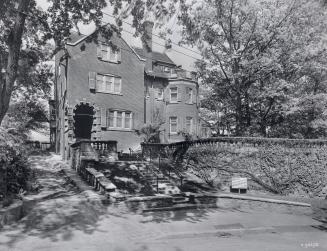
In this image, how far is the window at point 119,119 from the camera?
29355mm

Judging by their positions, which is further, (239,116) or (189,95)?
(189,95)

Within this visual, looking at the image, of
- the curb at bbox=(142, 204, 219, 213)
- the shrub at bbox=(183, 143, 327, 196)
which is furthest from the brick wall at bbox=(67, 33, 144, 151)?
the curb at bbox=(142, 204, 219, 213)

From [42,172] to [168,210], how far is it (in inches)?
344

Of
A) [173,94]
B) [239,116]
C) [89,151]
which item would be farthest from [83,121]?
[239,116]

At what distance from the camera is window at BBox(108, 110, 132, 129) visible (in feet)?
96.3

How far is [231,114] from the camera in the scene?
26297 mm

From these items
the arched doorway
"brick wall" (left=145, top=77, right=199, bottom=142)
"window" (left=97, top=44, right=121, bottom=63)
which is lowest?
the arched doorway

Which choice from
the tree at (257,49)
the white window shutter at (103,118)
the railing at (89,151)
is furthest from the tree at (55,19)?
the white window shutter at (103,118)

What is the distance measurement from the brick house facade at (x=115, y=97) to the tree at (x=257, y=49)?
7303 millimetres

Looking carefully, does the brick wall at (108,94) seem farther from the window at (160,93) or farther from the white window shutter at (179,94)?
the white window shutter at (179,94)

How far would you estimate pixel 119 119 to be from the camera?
29.9 meters

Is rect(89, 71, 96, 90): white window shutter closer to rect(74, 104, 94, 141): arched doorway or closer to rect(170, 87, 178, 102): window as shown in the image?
rect(74, 104, 94, 141): arched doorway

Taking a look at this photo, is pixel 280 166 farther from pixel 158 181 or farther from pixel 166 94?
pixel 166 94

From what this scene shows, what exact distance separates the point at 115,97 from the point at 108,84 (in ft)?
4.56
